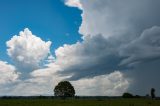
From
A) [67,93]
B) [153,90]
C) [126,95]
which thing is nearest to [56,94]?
[67,93]

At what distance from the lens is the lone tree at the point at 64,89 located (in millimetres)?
124938

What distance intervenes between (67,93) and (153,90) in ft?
178

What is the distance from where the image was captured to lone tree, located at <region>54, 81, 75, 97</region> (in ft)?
410

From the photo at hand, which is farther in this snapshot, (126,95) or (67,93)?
(126,95)

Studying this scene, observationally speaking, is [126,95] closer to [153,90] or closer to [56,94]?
[153,90]

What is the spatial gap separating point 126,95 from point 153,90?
103 ft

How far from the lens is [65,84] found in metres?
126

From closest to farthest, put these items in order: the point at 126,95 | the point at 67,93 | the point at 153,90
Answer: the point at 67,93
the point at 153,90
the point at 126,95

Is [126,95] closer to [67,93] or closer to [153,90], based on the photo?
[153,90]

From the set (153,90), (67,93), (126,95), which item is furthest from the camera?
(126,95)

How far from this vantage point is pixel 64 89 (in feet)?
409

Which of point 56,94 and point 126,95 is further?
point 126,95

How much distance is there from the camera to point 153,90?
15938cm

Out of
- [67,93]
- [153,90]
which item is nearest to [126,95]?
[153,90]
